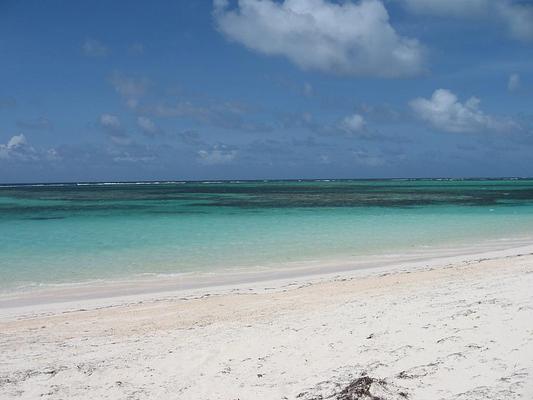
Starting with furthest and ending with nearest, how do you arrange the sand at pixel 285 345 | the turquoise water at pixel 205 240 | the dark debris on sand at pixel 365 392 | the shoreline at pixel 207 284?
the turquoise water at pixel 205 240 < the shoreline at pixel 207 284 < the sand at pixel 285 345 < the dark debris on sand at pixel 365 392

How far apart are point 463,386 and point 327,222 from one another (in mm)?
22439

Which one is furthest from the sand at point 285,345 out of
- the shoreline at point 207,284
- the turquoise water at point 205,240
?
the turquoise water at point 205,240

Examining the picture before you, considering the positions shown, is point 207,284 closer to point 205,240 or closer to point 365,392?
point 205,240

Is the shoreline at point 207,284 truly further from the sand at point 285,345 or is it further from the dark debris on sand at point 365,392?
the dark debris on sand at point 365,392

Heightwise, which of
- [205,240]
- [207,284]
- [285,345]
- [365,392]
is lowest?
[207,284]

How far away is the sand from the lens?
4898 millimetres

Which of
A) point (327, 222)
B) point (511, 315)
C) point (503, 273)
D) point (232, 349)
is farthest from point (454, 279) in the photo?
point (327, 222)

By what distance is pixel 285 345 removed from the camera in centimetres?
636

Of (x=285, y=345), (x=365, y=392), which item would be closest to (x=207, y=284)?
(x=285, y=345)

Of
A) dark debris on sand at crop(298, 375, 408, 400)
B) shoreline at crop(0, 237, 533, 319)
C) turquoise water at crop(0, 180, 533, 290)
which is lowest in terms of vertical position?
shoreline at crop(0, 237, 533, 319)

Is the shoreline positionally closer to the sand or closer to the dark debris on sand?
the sand

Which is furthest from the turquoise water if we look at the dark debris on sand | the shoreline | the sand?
the dark debris on sand

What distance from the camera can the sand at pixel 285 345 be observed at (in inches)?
193

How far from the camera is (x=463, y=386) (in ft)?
14.9
